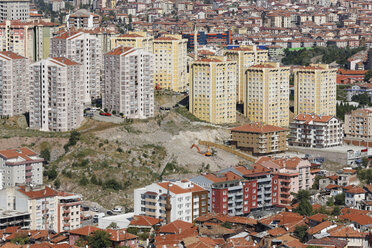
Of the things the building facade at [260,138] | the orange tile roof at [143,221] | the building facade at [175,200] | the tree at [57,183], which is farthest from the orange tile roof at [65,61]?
the orange tile roof at [143,221]

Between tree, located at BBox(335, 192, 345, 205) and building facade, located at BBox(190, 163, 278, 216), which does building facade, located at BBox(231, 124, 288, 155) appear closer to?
building facade, located at BBox(190, 163, 278, 216)

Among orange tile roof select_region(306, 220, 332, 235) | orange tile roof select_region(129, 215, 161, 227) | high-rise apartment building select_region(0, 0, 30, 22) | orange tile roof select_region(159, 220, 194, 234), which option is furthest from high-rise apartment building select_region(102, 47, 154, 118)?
high-rise apartment building select_region(0, 0, 30, 22)

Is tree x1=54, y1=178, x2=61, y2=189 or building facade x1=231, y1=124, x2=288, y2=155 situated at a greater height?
building facade x1=231, y1=124, x2=288, y2=155

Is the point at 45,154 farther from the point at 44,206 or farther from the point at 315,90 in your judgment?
the point at 315,90

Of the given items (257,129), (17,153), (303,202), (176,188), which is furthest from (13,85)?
(303,202)

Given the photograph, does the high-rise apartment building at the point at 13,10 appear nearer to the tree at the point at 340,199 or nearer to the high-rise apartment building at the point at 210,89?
the high-rise apartment building at the point at 210,89

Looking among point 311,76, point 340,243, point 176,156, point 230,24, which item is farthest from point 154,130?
point 230,24
